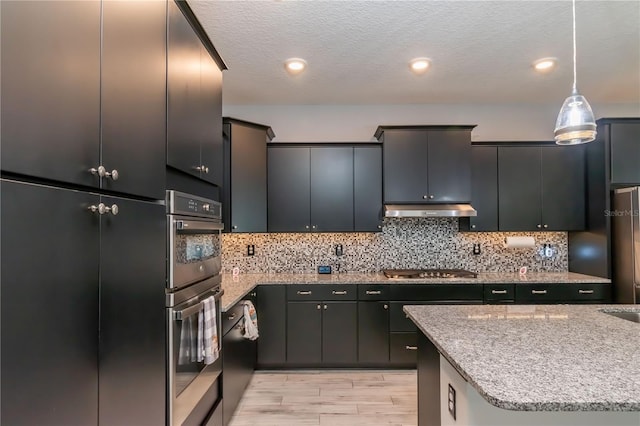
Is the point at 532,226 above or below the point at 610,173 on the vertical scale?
below

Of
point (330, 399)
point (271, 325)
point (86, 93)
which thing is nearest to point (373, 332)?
point (330, 399)

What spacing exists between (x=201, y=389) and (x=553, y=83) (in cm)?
402

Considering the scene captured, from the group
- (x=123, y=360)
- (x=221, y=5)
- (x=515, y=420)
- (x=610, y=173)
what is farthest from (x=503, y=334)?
(x=610, y=173)

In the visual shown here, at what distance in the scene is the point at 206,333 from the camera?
1.77m

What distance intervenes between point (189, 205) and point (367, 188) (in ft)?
7.84

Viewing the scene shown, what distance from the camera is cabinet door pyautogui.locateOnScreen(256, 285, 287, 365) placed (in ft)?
11.3

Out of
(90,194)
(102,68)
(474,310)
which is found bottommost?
(474,310)

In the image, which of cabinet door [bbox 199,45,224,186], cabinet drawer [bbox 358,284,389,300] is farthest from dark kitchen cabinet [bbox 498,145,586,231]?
cabinet door [bbox 199,45,224,186]

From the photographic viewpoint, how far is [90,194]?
996 millimetres

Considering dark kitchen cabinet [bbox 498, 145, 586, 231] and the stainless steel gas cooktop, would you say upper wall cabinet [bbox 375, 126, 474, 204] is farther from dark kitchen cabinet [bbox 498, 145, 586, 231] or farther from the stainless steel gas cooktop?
the stainless steel gas cooktop

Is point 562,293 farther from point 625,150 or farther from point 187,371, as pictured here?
point 187,371

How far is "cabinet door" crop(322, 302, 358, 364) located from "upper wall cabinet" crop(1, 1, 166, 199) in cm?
244

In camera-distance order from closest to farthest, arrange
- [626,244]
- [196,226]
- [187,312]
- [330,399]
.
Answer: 1. [187,312]
2. [196,226]
3. [330,399]
4. [626,244]

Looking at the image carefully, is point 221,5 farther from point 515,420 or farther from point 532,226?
point 532,226
